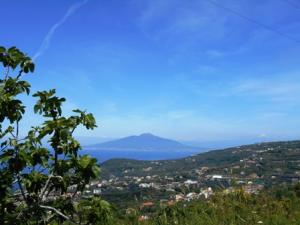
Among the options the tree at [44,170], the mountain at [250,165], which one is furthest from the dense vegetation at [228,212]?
the mountain at [250,165]

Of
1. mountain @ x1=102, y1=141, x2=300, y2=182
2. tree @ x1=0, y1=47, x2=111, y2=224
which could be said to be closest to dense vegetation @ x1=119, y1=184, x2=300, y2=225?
tree @ x1=0, y1=47, x2=111, y2=224

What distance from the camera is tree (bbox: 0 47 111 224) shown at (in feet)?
12.6

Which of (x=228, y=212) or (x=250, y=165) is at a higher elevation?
(x=228, y=212)

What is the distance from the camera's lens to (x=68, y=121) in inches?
154

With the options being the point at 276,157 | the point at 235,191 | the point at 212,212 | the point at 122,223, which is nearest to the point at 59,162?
the point at 122,223

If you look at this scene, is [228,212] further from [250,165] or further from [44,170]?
[250,165]

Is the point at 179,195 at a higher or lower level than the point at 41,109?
lower

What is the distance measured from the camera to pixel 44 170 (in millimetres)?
4117

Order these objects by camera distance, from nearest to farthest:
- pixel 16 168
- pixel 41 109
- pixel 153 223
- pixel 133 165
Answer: pixel 16 168 < pixel 41 109 < pixel 153 223 < pixel 133 165

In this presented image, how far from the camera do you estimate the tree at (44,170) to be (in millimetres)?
3826

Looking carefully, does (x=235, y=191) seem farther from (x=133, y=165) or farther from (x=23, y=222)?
(x=133, y=165)

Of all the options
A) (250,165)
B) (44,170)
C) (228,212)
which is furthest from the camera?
(250,165)

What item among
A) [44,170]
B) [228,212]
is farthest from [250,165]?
[44,170]

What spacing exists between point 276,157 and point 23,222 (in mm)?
71489
